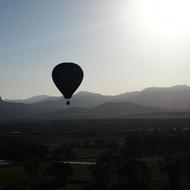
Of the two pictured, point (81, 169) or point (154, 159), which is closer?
point (81, 169)

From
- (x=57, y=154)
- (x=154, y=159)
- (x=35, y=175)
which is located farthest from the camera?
(x=57, y=154)

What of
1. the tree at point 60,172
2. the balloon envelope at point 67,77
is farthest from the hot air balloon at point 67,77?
the tree at point 60,172

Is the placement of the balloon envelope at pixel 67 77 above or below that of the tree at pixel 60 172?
above

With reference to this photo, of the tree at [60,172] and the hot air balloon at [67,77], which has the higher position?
the hot air balloon at [67,77]

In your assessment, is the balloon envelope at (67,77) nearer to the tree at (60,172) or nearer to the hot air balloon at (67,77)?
the hot air balloon at (67,77)

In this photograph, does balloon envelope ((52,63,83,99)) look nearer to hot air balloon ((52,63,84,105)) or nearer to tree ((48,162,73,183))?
hot air balloon ((52,63,84,105))

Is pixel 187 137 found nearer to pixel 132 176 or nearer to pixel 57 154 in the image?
pixel 57 154

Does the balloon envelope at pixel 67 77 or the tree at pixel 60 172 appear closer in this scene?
the balloon envelope at pixel 67 77

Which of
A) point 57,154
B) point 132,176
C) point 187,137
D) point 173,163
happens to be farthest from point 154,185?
point 187,137

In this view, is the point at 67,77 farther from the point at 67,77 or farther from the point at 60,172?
the point at 60,172
